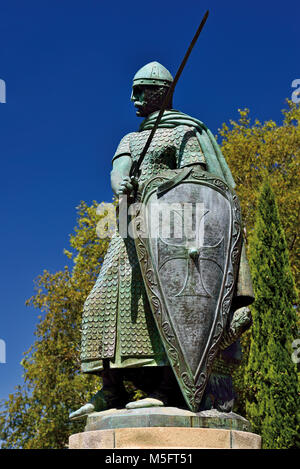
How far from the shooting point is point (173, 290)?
546cm

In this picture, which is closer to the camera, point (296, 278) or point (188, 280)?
Result: point (188, 280)

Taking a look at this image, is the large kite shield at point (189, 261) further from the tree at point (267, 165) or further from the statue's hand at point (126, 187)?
the tree at point (267, 165)

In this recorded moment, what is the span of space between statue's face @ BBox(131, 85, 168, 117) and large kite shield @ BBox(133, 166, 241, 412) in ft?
3.56

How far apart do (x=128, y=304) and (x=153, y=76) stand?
2.16m

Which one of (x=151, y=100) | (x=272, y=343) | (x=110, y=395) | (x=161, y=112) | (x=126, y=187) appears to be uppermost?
(x=151, y=100)

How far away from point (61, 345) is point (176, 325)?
1496 cm

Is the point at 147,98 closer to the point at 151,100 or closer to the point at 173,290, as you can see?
the point at 151,100

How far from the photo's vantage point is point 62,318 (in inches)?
808

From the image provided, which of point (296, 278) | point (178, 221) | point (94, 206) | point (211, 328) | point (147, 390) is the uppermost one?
point (94, 206)

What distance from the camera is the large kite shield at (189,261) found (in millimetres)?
5375

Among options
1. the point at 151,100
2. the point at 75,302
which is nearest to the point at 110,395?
the point at 151,100

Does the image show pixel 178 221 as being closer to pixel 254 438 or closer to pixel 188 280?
pixel 188 280

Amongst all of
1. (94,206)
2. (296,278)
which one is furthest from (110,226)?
(94,206)

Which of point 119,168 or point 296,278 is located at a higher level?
point 296,278
